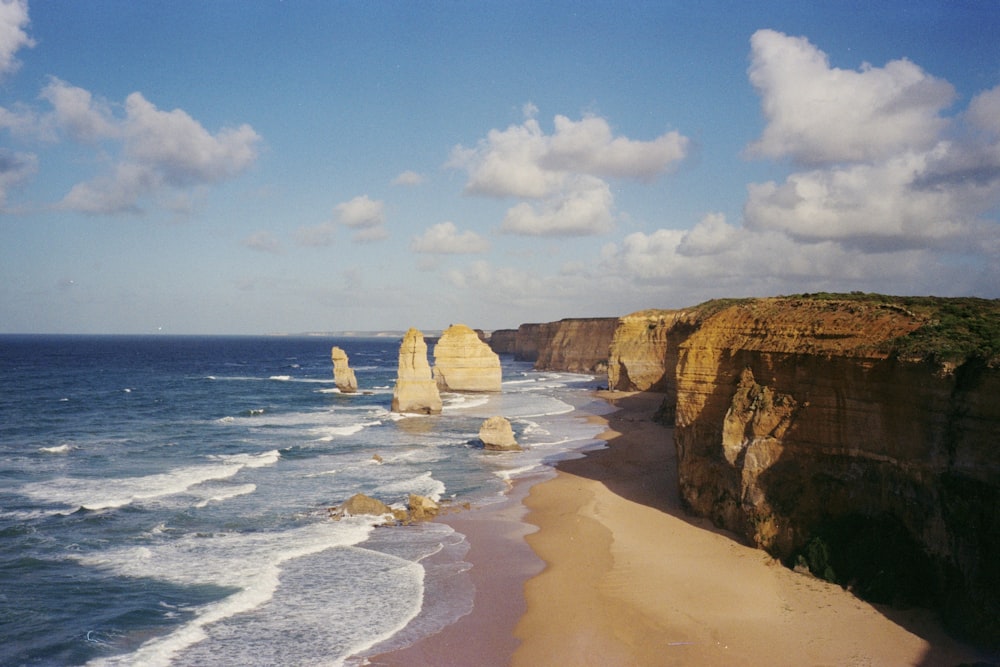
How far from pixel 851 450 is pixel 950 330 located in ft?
13.0

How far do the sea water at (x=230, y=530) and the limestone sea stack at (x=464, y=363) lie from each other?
1444 centimetres

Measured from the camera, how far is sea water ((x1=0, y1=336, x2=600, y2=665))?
54.1ft

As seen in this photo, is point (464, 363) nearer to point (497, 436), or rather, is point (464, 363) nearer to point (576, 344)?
point (497, 436)

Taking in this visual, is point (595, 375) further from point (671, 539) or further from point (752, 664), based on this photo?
point (752, 664)

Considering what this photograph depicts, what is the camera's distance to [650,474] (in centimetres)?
3212

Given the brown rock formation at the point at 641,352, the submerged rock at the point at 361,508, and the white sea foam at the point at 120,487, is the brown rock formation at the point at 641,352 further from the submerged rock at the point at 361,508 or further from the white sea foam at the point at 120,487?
the submerged rock at the point at 361,508

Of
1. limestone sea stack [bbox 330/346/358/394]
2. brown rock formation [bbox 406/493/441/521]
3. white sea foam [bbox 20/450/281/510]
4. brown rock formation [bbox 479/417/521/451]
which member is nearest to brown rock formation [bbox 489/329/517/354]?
limestone sea stack [bbox 330/346/358/394]

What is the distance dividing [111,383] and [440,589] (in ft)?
258

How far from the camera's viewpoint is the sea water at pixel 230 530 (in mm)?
16484

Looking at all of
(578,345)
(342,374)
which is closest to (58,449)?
(342,374)

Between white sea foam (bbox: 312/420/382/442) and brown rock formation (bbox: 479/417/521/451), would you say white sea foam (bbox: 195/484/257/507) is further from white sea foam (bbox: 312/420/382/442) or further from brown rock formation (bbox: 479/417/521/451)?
brown rock formation (bbox: 479/417/521/451)

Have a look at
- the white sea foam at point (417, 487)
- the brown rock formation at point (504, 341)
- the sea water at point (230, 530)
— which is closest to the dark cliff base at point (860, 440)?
the sea water at point (230, 530)

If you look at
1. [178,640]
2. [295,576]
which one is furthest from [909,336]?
[178,640]

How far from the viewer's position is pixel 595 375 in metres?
103
